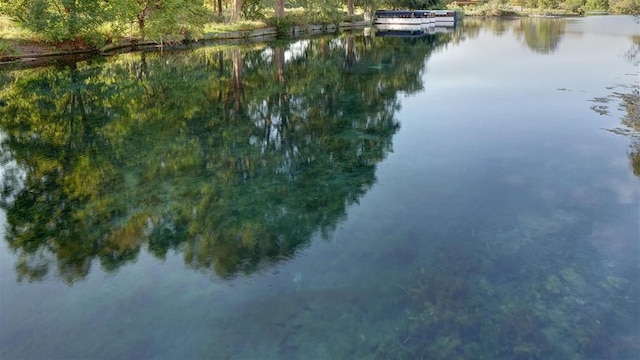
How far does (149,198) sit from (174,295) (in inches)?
139

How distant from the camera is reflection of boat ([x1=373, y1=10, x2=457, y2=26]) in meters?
60.9

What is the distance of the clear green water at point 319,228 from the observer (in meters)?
5.44

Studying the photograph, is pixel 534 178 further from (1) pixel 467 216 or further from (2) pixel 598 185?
(1) pixel 467 216

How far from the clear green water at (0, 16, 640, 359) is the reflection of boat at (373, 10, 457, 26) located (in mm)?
46374

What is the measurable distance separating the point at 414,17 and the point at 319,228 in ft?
195

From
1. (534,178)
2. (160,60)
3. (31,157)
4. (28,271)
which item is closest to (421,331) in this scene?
(28,271)

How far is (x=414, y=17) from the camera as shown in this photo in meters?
61.6

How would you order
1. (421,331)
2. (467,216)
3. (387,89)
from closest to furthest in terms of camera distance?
(421,331) < (467,216) < (387,89)

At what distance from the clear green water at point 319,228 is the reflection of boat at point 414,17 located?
4637 centimetres

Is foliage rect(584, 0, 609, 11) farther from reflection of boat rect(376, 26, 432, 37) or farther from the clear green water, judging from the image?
the clear green water

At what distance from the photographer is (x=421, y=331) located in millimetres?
5414

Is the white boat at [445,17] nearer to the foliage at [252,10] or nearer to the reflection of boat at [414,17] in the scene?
the reflection of boat at [414,17]

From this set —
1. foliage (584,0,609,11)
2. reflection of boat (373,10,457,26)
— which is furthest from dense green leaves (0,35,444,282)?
foliage (584,0,609,11)

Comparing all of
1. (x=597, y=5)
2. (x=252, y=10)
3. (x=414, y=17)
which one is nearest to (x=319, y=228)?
(x=252, y=10)
